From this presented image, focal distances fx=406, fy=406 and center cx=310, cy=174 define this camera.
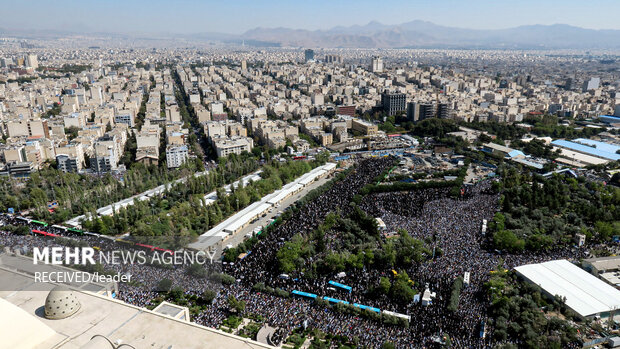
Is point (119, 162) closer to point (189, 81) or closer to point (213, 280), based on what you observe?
point (213, 280)

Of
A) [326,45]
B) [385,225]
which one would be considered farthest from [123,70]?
[326,45]

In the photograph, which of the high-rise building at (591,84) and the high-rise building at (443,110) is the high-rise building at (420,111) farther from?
the high-rise building at (591,84)

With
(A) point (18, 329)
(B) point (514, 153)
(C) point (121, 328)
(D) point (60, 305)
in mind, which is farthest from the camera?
(B) point (514, 153)

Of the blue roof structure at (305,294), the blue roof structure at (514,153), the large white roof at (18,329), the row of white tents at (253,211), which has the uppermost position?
the large white roof at (18,329)

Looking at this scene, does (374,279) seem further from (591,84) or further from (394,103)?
(591,84)

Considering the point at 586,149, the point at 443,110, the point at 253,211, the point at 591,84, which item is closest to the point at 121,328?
the point at 253,211

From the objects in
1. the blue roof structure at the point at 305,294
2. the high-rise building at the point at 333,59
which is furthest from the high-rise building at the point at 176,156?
the high-rise building at the point at 333,59
